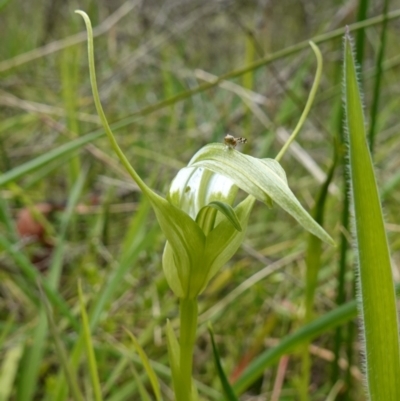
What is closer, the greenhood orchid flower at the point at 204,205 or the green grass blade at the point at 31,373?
the greenhood orchid flower at the point at 204,205

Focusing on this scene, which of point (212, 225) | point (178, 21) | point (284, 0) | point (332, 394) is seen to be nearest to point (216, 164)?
point (212, 225)

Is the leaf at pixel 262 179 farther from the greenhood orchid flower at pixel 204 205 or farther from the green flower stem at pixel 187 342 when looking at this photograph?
the green flower stem at pixel 187 342

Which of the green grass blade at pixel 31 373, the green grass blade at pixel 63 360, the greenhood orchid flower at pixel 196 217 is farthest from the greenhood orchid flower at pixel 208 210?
the green grass blade at pixel 31 373

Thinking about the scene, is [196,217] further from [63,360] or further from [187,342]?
[63,360]

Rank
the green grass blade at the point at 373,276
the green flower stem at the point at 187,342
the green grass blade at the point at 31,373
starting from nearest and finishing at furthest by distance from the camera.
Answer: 1. the green grass blade at the point at 373,276
2. the green flower stem at the point at 187,342
3. the green grass blade at the point at 31,373

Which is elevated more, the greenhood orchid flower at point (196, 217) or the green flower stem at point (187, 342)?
the greenhood orchid flower at point (196, 217)

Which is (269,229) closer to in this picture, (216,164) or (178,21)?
(216,164)
